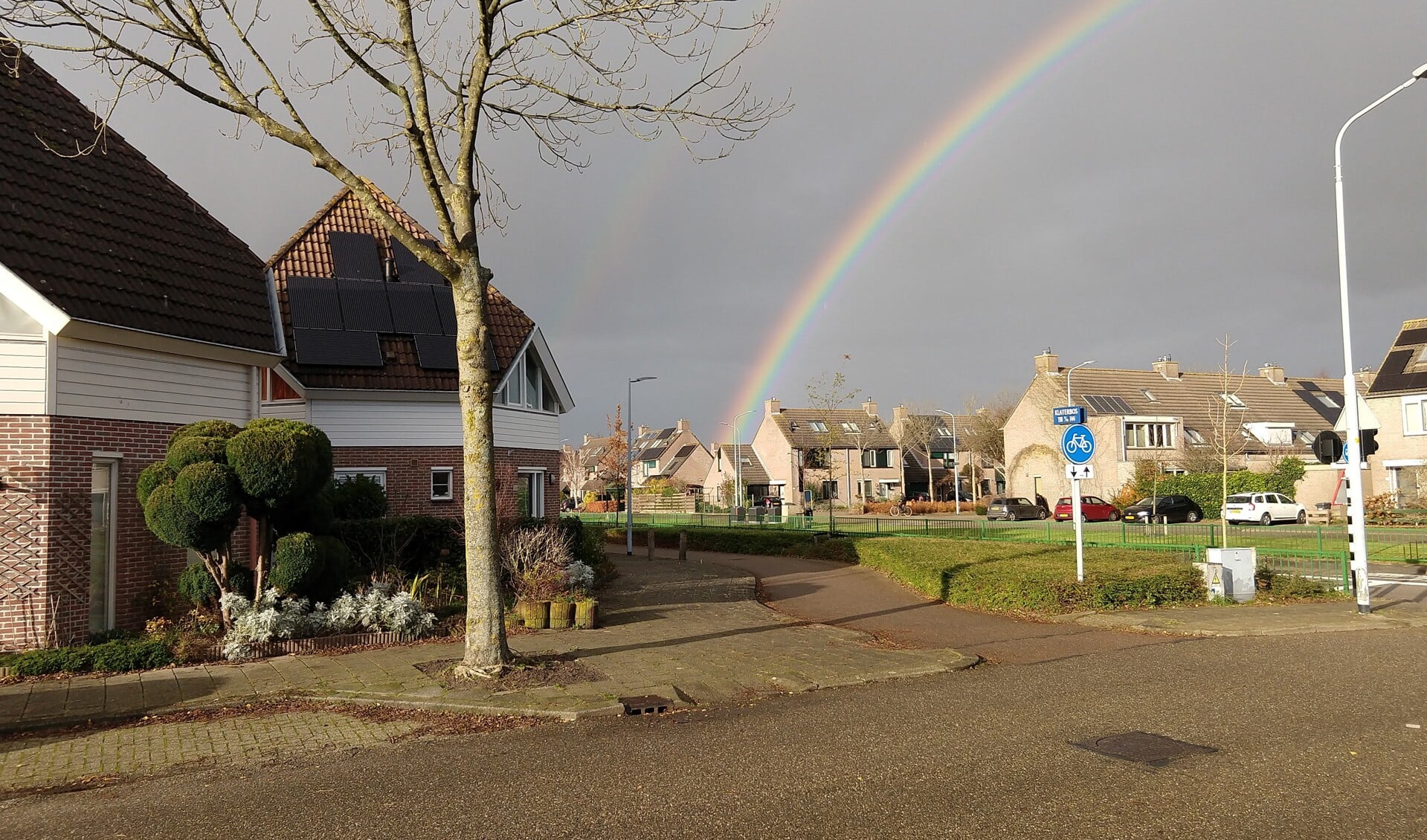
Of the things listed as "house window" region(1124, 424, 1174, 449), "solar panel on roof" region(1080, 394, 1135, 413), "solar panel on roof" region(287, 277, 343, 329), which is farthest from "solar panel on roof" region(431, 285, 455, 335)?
"house window" region(1124, 424, 1174, 449)

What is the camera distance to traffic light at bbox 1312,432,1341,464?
51.1 feet

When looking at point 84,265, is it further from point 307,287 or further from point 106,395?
point 307,287

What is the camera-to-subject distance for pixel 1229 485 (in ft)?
157

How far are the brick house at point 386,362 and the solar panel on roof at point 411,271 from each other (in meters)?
0.03

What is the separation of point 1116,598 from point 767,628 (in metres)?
6.13

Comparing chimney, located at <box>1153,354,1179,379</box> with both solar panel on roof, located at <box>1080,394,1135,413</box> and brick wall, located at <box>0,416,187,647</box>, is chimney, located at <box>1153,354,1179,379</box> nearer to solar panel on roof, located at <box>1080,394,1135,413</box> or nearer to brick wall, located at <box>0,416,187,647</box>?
solar panel on roof, located at <box>1080,394,1135,413</box>

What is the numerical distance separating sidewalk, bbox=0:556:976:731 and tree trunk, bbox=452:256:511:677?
0.58m

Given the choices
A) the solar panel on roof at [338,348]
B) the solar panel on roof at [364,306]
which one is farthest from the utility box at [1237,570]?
the solar panel on roof at [364,306]

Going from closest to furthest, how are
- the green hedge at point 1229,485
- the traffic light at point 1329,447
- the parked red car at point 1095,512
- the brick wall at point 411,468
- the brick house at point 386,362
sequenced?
the traffic light at point 1329,447 → the brick house at point 386,362 → the brick wall at point 411,468 → the green hedge at point 1229,485 → the parked red car at point 1095,512

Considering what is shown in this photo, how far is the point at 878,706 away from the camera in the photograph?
355 inches

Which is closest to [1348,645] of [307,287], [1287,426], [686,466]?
[307,287]

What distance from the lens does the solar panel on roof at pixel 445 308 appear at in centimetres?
2102

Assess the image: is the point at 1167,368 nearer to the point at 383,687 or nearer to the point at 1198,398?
the point at 1198,398

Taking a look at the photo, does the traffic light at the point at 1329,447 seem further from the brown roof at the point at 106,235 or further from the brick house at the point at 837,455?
the brick house at the point at 837,455
